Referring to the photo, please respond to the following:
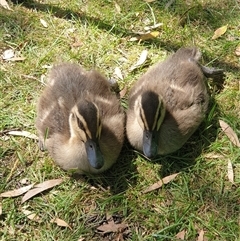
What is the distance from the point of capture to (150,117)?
3293 millimetres

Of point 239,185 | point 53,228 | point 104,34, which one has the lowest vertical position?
point 53,228

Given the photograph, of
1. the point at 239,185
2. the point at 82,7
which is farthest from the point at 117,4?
the point at 239,185

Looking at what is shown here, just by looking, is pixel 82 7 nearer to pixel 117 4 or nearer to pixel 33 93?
pixel 117 4

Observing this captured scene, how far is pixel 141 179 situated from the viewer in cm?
368

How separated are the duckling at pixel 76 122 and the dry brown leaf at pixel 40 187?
12 cm

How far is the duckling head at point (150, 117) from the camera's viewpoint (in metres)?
3.26

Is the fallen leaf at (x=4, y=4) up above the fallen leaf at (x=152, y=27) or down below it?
below

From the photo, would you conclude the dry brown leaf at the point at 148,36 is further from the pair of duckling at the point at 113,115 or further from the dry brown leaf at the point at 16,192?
the dry brown leaf at the point at 16,192

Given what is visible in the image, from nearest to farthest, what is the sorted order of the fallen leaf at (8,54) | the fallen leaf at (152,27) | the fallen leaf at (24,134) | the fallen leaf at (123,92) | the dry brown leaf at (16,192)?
the dry brown leaf at (16,192)
the fallen leaf at (24,134)
the fallen leaf at (123,92)
the fallen leaf at (8,54)
the fallen leaf at (152,27)

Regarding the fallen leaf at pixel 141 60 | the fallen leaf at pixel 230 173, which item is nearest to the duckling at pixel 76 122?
the fallen leaf at pixel 141 60

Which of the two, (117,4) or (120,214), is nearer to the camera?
(120,214)

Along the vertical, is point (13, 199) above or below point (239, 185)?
below

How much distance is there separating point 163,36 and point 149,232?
6.02ft

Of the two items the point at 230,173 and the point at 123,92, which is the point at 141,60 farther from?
the point at 230,173
